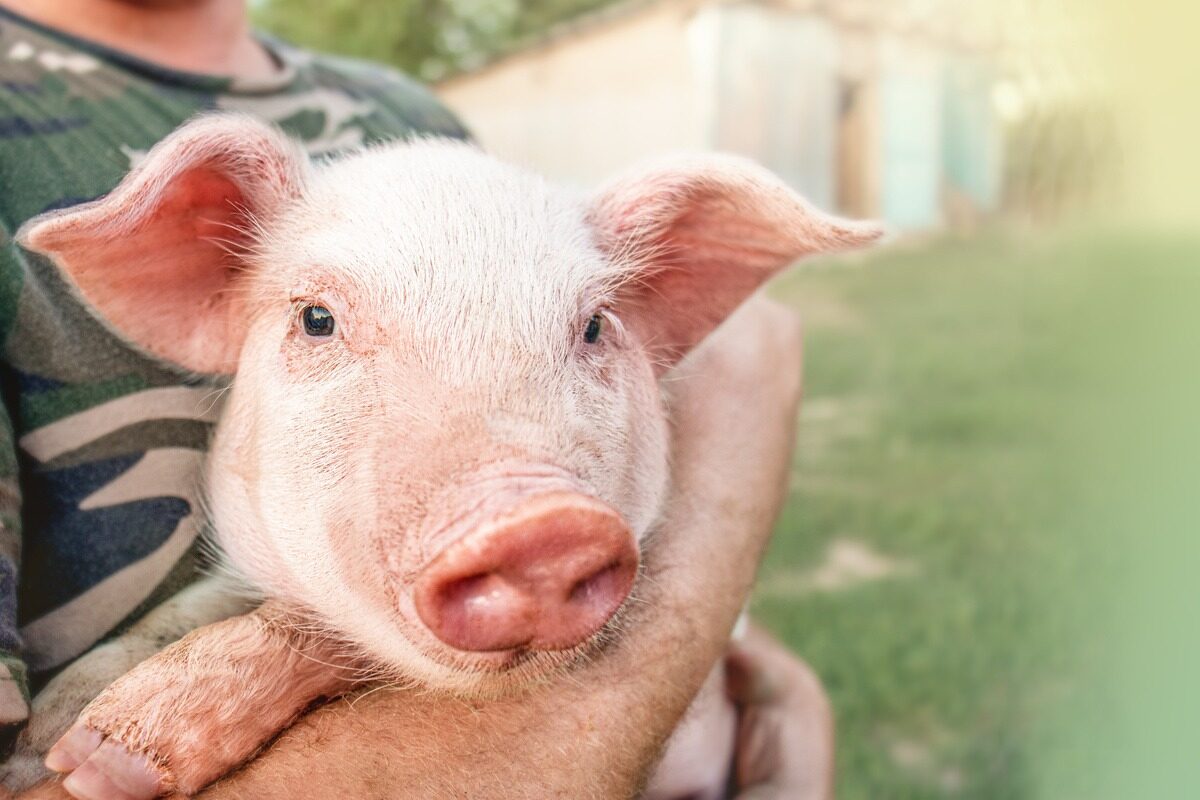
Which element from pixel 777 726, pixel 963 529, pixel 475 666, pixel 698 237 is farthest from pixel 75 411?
pixel 963 529

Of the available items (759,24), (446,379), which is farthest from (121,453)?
(759,24)

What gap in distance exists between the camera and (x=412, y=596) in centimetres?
139

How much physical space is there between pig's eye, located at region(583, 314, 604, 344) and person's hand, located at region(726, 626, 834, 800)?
106 cm

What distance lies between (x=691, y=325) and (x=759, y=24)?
10450 millimetres

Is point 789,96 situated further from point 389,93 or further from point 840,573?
point 389,93

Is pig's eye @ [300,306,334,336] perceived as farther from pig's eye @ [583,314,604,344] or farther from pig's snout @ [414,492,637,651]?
pig's snout @ [414,492,637,651]

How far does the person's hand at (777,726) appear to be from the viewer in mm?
2318

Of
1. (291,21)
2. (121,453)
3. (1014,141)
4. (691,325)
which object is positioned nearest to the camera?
(121,453)

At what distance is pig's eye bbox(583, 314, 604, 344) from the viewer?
1.78 m

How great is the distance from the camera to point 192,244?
1.90 metres

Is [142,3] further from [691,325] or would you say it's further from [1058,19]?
[1058,19]

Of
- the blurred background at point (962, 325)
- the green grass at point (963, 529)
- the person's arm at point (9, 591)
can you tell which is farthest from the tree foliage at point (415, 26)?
the person's arm at point (9, 591)

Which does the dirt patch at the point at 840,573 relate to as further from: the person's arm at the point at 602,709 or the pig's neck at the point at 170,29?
the pig's neck at the point at 170,29

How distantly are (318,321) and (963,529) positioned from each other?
4.71 m
